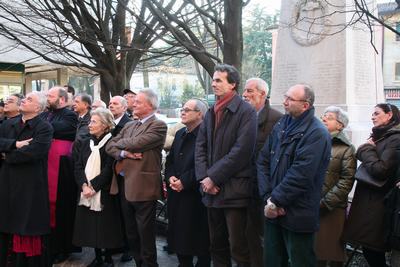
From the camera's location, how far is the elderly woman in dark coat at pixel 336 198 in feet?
13.8

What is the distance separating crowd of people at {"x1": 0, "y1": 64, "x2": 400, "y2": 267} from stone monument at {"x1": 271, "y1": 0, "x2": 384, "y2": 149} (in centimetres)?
247

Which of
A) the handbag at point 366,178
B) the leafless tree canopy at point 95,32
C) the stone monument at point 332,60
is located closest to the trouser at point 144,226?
the handbag at point 366,178

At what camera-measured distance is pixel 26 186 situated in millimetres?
4738

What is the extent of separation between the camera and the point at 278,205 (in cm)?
356

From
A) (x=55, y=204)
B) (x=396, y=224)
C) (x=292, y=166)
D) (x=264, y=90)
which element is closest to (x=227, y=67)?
(x=264, y=90)

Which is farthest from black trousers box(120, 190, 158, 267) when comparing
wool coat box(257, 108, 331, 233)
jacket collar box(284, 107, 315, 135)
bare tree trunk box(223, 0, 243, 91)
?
bare tree trunk box(223, 0, 243, 91)

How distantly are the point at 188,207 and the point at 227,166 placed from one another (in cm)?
86

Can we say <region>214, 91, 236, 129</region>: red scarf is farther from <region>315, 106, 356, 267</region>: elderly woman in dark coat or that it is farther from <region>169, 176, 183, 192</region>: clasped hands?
<region>315, 106, 356, 267</region>: elderly woman in dark coat

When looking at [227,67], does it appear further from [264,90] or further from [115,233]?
[115,233]

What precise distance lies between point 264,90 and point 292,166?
1.14 metres

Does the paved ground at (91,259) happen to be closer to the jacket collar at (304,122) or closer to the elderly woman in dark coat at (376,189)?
the elderly woman in dark coat at (376,189)

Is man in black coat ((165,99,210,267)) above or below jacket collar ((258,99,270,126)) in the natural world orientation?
below

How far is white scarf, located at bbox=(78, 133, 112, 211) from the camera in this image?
16.3ft

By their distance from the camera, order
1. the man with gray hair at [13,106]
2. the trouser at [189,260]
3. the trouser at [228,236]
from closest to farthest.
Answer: the trouser at [228,236] → the trouser at [189,260] → the man with gray hair at [13,106]
